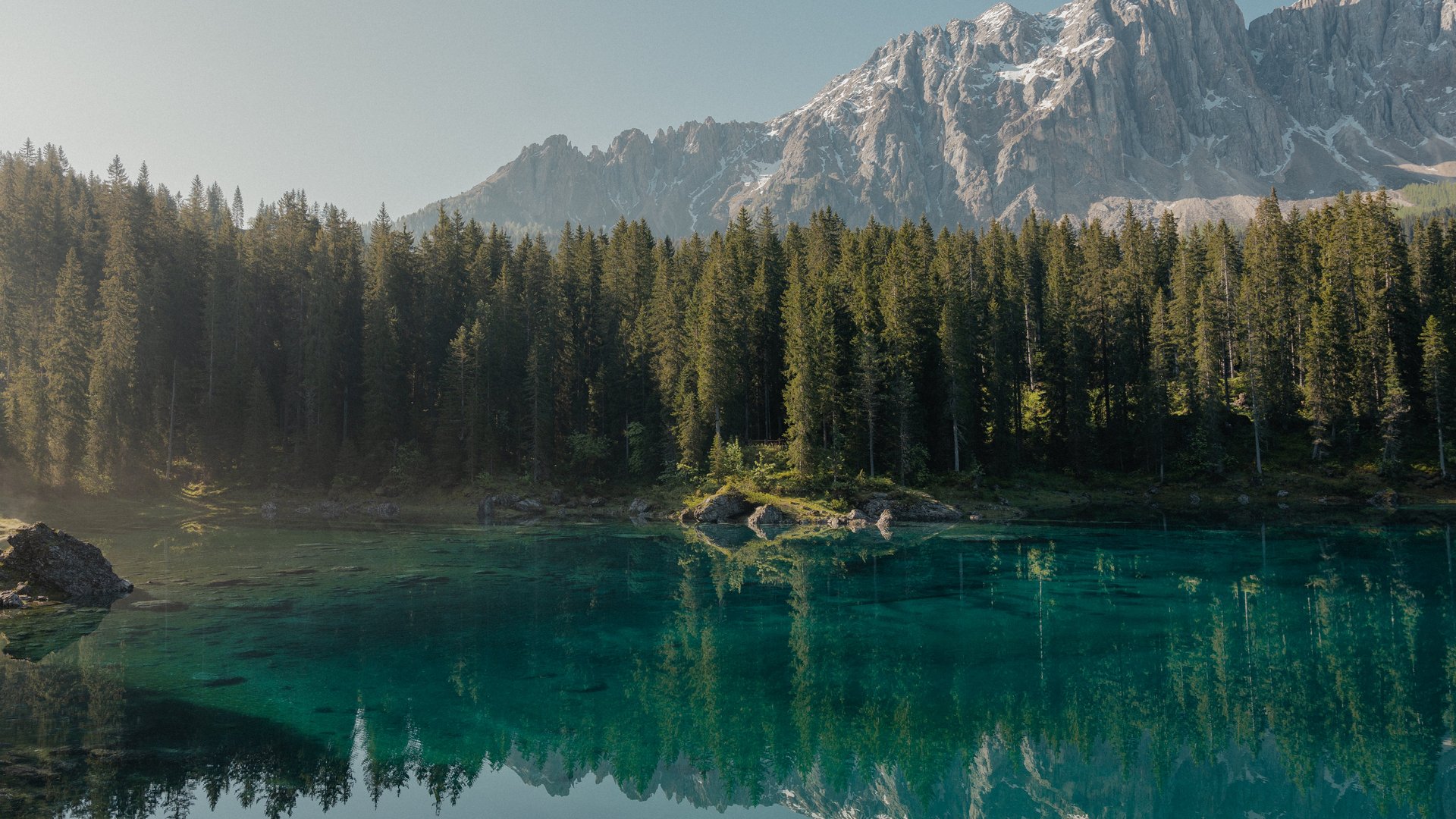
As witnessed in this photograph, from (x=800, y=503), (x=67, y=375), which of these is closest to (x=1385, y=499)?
(x=800, y=503)

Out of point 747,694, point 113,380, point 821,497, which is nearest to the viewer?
point 747,694

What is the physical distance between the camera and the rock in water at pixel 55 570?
2973 cm

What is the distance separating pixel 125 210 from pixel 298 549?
55.0 meters

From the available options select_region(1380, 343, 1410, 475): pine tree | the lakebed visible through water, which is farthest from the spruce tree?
select_region(1380, 343, 1410, 475): pine tree

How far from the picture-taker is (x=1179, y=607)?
92.1 ft

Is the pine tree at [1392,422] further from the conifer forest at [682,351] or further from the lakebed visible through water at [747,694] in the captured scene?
the lakebed visible through water at [747,694]

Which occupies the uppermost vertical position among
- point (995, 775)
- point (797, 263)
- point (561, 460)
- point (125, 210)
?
point (125, 210)

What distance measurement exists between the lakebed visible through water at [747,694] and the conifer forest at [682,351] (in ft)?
107

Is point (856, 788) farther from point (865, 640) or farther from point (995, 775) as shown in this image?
point (865, 640)

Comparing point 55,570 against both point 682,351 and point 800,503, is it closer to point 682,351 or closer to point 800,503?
point 800,503

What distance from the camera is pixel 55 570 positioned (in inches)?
1181

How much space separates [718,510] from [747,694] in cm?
4057

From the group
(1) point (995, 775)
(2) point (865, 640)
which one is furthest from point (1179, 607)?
(1) point (995, 775)

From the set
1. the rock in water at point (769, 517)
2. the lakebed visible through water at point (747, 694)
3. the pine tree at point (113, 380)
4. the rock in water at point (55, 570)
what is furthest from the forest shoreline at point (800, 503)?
the rock in water at point (55, 570)
